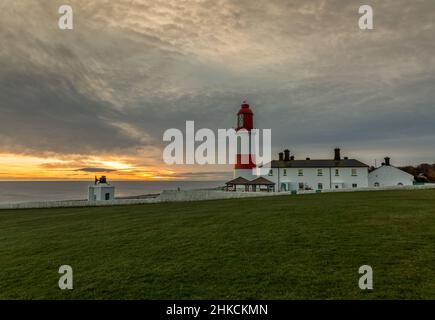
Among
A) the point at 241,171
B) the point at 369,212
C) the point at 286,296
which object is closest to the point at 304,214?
the point at 369,212

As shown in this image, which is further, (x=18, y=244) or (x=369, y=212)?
(x=369, y=212)

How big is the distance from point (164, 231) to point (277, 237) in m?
5.15

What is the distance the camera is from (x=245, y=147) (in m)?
46.5

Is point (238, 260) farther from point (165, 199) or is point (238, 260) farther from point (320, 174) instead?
point (320, 174)

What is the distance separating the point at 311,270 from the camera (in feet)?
24.5

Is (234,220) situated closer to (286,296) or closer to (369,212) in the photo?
(369,212)

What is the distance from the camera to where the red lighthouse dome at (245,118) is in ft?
152

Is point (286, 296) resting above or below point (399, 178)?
below

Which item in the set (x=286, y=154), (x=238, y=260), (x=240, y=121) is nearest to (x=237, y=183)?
(x=240, y=121)

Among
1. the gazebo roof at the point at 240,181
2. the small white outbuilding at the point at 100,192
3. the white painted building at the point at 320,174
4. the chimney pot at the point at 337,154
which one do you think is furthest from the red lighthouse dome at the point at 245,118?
the small white outbuilding at the point at 100,192

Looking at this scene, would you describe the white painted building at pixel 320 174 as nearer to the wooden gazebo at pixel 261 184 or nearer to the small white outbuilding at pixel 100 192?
the wooden gazebo at pixel 261 184

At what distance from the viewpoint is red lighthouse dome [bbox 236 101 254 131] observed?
152 ft

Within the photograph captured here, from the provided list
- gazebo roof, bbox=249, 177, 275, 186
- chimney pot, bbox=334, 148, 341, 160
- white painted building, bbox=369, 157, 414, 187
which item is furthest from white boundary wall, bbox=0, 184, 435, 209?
white painted building, bbox=369, 157, 414, 187

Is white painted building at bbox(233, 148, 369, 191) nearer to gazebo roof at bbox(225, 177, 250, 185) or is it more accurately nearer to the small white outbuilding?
gazebo roof at bbox(225, 177, 250, 185)
